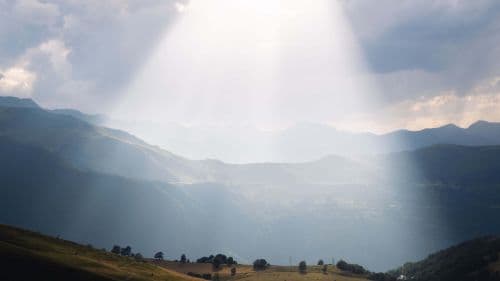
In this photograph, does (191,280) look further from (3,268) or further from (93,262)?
(3,268)

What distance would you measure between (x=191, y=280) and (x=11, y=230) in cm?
5455

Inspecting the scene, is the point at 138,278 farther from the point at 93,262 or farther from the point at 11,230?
the point at 11,230

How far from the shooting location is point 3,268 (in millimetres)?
97625

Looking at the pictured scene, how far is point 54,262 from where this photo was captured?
112 meters

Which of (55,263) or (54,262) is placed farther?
(54,262)

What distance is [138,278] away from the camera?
4975 inches

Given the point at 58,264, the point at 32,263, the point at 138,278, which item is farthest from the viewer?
the point at 138,278

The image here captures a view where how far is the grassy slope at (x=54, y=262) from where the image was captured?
101375 mm

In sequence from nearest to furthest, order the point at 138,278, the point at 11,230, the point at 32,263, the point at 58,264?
the point at 32,263
the point at 58,264
the point at 138,278
the point at 11,230

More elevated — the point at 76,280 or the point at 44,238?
the point at 44,238

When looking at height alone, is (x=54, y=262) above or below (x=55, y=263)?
above

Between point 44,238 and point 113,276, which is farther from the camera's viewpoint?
point 44,238

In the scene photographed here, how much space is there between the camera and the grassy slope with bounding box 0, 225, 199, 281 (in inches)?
3991

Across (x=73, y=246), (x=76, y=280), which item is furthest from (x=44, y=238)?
(x=76, y=280)
